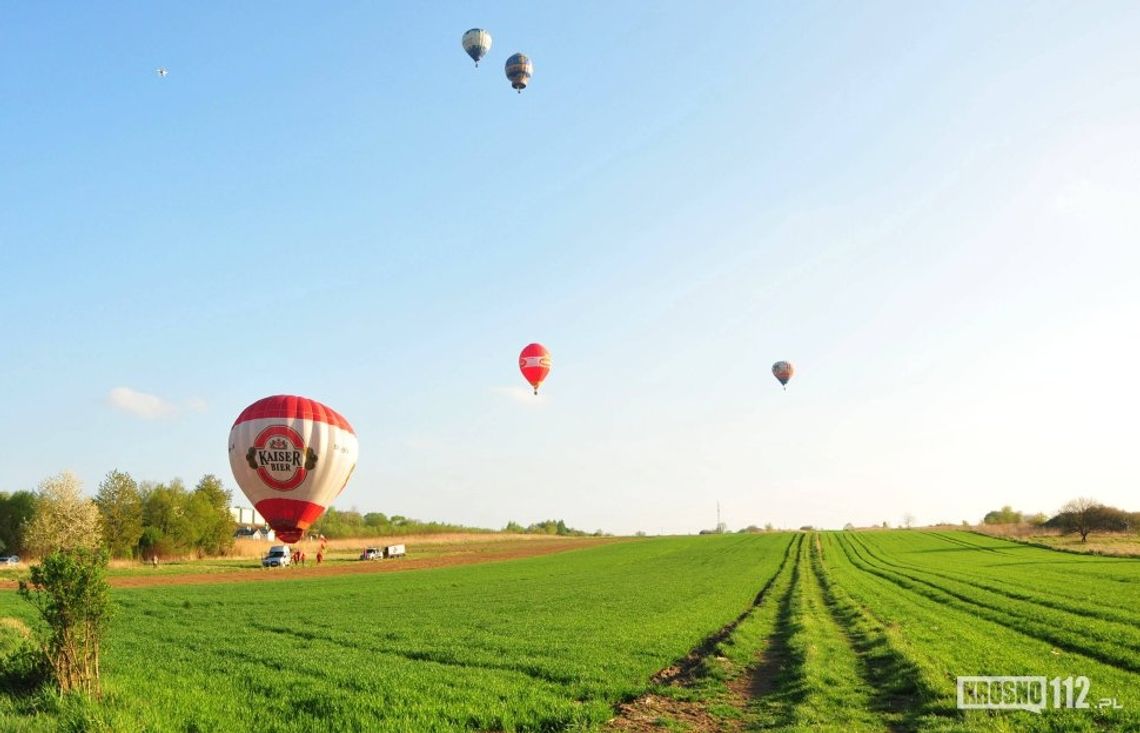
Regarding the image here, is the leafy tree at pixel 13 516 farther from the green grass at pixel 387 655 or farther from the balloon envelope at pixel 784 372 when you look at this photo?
the balloon envelope at pixel 784 372

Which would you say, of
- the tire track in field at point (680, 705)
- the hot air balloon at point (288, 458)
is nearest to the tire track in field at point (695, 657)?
the tire track in field at point (680, 705)

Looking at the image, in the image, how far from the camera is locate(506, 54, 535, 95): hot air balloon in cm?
5450

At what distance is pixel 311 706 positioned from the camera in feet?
47.1

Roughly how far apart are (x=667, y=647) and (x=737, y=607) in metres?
13.5

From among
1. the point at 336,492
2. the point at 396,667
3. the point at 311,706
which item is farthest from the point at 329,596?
the point at 311,706

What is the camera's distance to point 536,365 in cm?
5481

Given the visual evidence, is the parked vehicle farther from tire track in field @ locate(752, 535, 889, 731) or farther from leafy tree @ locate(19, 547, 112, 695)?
leafy tree @ locate(19, 547, 112, 695)

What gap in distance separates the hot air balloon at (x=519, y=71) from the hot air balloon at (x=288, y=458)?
2836cm

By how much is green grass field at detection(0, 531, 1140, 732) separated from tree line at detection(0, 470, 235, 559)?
2044 inches

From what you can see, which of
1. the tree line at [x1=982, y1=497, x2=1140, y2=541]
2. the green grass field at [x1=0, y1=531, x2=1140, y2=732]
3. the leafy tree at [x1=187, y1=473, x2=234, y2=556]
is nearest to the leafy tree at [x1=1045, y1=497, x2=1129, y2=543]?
the tree line at [x1=982, y1=497, x2=1140, y2=541]

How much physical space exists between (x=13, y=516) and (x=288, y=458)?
3745 inches

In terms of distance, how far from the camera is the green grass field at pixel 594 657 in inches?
532

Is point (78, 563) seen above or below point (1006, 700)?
above

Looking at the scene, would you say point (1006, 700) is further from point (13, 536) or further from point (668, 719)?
point (13, 536)
